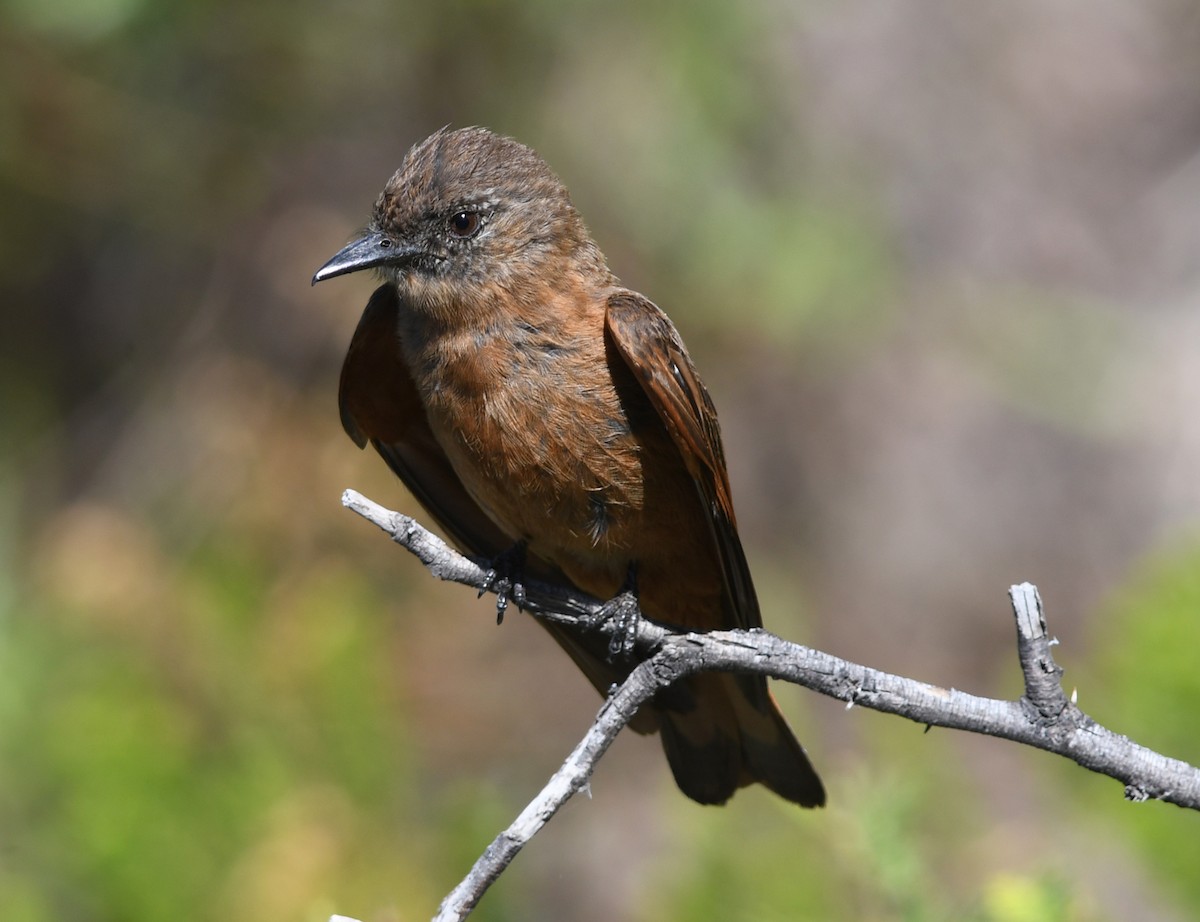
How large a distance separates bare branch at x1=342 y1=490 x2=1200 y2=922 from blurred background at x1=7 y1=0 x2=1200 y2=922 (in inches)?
32.6

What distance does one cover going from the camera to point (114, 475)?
7.59 metres

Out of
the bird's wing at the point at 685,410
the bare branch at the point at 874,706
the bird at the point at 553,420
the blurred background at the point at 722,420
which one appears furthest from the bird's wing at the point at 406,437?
the bare branch at the point at 874,706

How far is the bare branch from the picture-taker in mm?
Answer: 2922

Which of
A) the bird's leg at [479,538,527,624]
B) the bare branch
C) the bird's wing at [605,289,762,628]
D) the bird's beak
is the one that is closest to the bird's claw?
the bird's leg at [479,538,527,624]

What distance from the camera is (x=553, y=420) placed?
4.01 meters

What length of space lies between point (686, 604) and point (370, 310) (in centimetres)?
133

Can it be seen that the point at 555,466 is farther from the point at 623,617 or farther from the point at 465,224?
the point at 465,224

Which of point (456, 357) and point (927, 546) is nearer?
point (456, 357)

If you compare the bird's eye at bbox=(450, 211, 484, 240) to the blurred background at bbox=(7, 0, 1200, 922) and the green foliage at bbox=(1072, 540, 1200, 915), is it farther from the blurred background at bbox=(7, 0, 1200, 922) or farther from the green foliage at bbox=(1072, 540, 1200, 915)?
the green foliage at bbox=(1072, 540, 1200, 915)

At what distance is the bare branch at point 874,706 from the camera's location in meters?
2.92

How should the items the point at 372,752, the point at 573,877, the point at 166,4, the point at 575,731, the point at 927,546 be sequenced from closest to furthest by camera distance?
the point at 372,752 < the point at 166,4 < the point at 573,877 < the point at 575,731 < the point at 927,546

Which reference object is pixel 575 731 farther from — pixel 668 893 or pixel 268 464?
pixel 668 893

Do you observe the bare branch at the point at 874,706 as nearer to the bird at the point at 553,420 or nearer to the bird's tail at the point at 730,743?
the bird at the point at 553,420

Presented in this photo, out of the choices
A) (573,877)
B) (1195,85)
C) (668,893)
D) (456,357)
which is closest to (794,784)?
(668,893)
